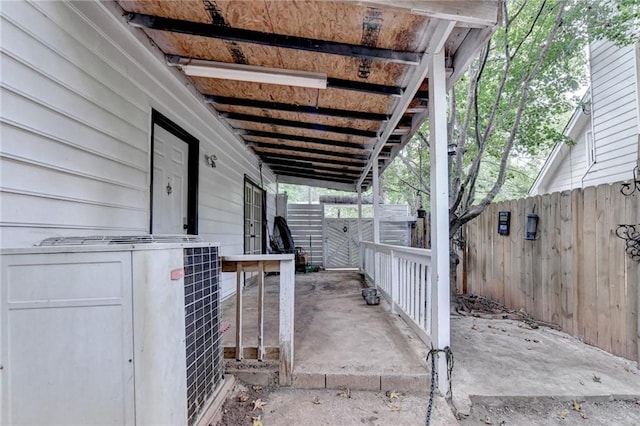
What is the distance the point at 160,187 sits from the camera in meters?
3.08

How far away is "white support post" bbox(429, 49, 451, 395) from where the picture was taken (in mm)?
2420

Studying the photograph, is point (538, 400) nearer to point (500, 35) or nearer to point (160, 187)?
point (160, 187)

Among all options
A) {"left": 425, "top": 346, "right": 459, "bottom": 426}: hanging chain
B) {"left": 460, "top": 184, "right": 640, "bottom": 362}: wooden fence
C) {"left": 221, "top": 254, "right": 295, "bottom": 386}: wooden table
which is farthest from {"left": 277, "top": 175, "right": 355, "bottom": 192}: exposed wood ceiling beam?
{"left": 425, "top": 346, "right": 459, "bottom": 426}: hanging chain

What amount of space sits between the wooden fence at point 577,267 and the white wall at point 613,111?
119 inches

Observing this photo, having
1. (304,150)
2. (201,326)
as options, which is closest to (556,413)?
(201,326)

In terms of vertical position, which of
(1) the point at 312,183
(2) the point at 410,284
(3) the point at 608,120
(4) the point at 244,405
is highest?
(3) the point at 608,120

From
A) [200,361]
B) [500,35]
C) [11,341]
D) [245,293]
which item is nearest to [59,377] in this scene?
[11,341]

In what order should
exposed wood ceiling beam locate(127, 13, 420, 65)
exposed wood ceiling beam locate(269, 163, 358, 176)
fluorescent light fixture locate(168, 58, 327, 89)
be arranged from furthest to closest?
exposed wood ceiling beam locate(269, 163, 358, 176) → fluorescent light fixture locate(168, 58, 327, 89) → exposed wood ceiling beam locate(127, 13, 420, 65)

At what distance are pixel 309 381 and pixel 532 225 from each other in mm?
3653

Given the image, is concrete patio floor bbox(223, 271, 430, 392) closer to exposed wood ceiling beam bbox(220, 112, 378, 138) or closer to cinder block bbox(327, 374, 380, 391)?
cinder block bbox(327, 374, 380, 391)

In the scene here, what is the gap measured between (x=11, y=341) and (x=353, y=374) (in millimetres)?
1932

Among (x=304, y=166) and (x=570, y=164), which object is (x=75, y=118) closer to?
(x=304, y=166)

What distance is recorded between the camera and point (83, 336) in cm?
129

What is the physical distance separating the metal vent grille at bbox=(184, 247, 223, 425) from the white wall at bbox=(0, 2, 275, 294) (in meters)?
0.82
